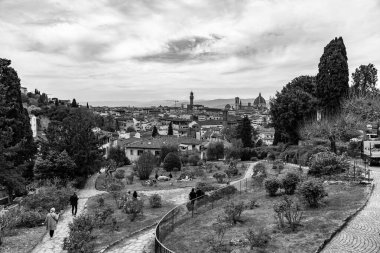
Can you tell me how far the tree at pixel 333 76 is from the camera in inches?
1606

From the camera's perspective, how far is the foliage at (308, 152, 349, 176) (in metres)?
22.9

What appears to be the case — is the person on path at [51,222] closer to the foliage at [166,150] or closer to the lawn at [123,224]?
the lawn at [123,224]

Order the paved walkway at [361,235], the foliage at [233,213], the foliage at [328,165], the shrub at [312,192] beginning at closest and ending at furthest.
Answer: the paved walkway at [361,235] → the foliage at [233,213] → the shrub at [312,192] → the foliage at [328,165]

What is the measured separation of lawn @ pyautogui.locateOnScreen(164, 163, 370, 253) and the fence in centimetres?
27

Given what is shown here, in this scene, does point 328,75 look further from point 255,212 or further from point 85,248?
point 85,248

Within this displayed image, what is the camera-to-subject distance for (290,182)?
784 inches

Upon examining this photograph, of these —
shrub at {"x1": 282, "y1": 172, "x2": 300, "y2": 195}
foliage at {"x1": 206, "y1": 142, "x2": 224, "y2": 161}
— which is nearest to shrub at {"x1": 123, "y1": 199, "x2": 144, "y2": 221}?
shrub at {"x1": 282, "y1": 172, "x2": 300, "y2": 195}

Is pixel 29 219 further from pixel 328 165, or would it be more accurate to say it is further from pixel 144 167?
pixel 328 165

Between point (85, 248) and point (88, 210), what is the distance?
10.1 meters

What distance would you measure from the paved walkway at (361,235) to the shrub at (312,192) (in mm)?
2019

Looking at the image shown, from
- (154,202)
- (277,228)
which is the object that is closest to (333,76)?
(154,202)

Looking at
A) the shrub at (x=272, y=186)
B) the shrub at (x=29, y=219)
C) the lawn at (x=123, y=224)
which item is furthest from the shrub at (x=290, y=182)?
the shrub at (x=29, y=219)

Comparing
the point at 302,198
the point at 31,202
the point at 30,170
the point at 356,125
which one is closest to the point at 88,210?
the point at 31,202

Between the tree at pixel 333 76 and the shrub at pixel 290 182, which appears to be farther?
the tree at pixel 333 76
